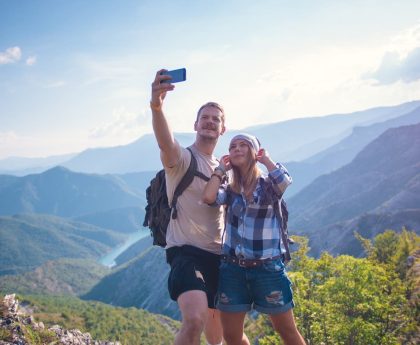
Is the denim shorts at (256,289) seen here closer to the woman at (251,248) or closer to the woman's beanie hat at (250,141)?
the woman at (251,248)

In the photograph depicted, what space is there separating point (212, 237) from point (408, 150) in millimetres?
188582

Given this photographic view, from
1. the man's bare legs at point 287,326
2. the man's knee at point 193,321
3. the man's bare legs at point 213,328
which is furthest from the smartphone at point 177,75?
the man's bare legs at point 213,328

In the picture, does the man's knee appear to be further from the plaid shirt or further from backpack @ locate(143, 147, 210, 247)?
backpack @ locate(143, 147, 210, 247)

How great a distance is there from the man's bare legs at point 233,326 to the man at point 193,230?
264 mm

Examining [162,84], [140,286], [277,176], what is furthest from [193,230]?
[140,286]

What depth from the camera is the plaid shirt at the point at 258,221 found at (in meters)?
4.80

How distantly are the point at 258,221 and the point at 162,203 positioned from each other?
1.53 m

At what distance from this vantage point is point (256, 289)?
4.85m

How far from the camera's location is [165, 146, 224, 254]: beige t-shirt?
202 inches

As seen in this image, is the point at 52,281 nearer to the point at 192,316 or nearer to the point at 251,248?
the point at 192,316

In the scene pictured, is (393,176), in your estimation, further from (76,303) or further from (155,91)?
(155,91)

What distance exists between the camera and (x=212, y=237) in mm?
5238

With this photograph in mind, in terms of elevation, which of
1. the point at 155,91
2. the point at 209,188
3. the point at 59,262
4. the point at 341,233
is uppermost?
the point at 155,91

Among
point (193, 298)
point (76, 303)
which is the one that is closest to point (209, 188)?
point (193, 298)
